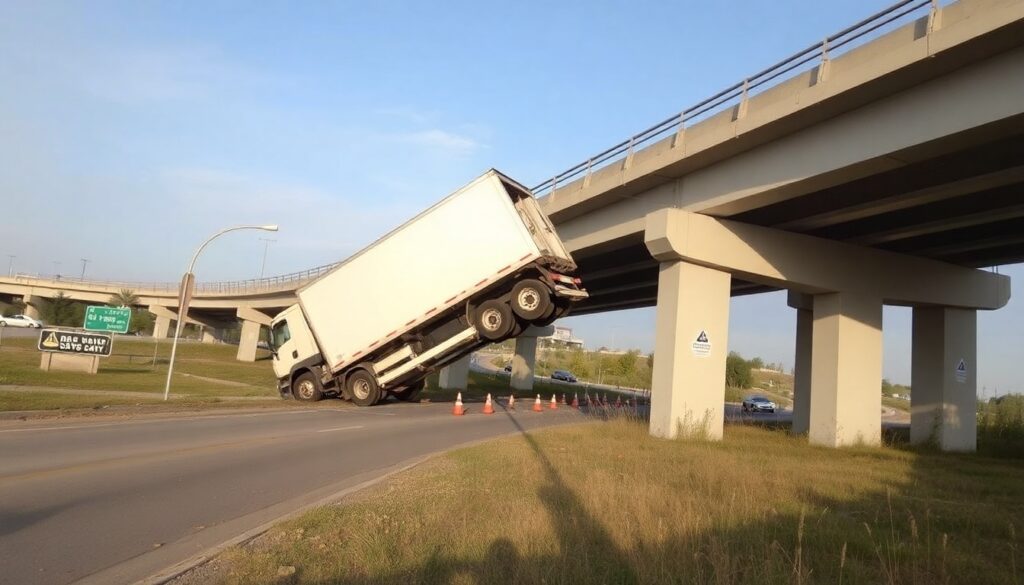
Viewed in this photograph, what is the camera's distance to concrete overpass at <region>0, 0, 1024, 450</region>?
35.2 ft

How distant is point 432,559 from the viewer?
5227 millimetres

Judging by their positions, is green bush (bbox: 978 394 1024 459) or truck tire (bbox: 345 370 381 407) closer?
green bush (bbox: 978 394 1024 459)

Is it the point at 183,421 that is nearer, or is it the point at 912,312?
→ the point at 183,421

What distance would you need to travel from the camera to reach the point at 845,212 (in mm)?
16188

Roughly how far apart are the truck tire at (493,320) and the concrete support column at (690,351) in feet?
15.1

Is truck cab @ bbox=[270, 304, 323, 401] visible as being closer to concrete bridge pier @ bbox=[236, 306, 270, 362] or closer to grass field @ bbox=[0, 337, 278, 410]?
grass field @ bbox=[0, 337, 278, 410]

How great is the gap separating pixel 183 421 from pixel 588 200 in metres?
12.7

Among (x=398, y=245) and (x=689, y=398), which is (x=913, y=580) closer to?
(x=689, y=398)

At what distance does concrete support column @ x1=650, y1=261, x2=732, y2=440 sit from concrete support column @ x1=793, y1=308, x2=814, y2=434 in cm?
572

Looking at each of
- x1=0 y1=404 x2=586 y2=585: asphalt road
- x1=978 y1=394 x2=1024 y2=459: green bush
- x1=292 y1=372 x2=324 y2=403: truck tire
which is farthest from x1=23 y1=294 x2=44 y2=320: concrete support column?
x1=978 y1=394 x2=1024 y2=459: green bush

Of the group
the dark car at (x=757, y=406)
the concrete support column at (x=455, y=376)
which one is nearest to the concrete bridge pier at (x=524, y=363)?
the concrete support column at (x=455, y=376)

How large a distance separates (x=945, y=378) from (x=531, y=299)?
12.4m

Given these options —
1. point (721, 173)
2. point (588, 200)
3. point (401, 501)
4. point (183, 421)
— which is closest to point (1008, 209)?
point (721, 173)

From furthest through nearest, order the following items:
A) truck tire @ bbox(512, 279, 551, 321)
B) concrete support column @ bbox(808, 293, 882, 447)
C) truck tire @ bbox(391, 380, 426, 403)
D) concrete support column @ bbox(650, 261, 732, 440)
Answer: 1. truck tire @ bbox(391, 380, 426, 403)
2. truck tire @ bbox(512, 279, 551, 321)
3. concrete support column @ bbox(808, 293, 882, 447)
4. concrete support column @ bbox(650, 261, 732, 440)
